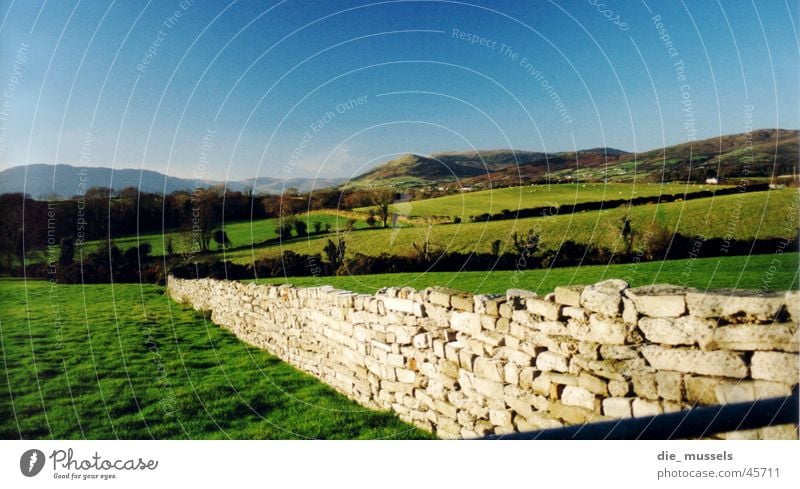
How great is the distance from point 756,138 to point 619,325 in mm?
6832

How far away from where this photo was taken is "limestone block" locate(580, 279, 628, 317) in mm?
4578

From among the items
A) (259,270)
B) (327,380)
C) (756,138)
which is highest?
(756,138)

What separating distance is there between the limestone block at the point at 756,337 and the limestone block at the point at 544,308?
137 centimetres

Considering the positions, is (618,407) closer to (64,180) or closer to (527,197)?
(64,180)

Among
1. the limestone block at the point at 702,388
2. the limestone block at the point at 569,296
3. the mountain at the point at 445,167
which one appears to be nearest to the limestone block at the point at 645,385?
the limestone block at the point at 702,388

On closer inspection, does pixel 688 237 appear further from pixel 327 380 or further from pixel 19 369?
pixel 19 369

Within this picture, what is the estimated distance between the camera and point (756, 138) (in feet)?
29.3

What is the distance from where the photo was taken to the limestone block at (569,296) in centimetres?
489

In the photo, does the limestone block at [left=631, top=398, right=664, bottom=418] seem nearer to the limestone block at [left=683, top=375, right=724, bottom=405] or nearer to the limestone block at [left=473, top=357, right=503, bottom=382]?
the limestone block at [left=683, top=375, right=724, bottom=405]

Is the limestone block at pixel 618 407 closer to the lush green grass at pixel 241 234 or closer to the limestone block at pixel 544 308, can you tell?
the limestone block at pixel 544 308

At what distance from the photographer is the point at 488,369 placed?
571 centimetres
